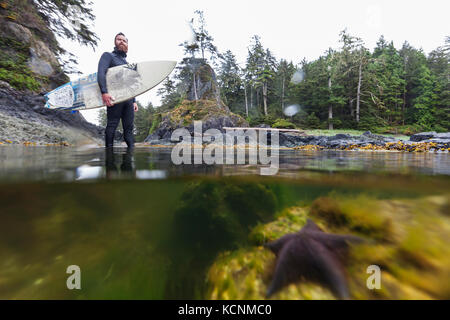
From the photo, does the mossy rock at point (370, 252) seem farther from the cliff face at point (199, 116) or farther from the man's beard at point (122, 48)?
the cliff face at point (199, 116)

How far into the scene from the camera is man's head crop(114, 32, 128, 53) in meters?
4.25

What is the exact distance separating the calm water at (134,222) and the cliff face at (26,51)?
34.7 feet

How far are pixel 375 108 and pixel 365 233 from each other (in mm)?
34363

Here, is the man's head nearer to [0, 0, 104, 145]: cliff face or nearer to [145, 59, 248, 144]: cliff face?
[0, 0, 104, 145]: cliff face

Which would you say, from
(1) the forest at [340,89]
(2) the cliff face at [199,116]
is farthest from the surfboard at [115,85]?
(1) the forest at [340,89]

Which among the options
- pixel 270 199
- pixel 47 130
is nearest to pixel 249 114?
pixel 47 130

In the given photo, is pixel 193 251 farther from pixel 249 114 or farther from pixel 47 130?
pixel 249 114

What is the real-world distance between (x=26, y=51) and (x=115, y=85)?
873 cm

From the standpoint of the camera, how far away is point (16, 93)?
24.6 ft

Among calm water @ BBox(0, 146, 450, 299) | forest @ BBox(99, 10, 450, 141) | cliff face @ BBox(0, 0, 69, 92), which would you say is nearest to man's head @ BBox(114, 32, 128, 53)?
calm water @ BBox(0, 146, 450, 299)

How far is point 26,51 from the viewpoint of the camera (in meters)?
8.95

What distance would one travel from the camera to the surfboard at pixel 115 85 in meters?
4.72

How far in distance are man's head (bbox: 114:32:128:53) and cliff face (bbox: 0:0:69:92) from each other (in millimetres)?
6918

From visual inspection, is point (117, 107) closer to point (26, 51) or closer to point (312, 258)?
point (312, 258)
